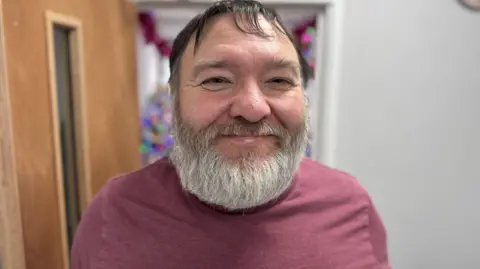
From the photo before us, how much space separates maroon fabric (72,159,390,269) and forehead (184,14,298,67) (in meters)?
0.30

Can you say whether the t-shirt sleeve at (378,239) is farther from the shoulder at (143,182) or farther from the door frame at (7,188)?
the door frame at (7,188)

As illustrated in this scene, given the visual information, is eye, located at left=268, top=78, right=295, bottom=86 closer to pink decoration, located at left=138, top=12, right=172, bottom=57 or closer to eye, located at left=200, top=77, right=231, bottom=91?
eye, located at left=200, top=77, right=231, bottom=91

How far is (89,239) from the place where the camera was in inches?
33.8

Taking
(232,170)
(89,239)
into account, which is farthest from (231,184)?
(89,239)

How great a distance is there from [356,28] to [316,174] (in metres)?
0.63

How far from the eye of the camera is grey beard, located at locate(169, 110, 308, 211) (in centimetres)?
77

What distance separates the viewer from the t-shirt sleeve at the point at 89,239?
838 millimetres

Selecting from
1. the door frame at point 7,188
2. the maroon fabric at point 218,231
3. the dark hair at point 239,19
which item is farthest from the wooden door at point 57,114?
the dark hair at point 239,19

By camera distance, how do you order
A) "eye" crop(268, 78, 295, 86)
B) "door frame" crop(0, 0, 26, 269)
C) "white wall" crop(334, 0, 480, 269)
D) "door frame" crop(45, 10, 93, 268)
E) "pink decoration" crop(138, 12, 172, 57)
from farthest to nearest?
"pink decoration" crop(138, 12, 172, 57)
"white wall" crop(334, 0, 480, 269)
"door frame" crop(45, 10, 93, 268)
"eye" crop(268, 78, 295, 86)
"door frame" crop(0, 0, 26, 269)

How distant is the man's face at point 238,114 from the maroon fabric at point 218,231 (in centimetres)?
6

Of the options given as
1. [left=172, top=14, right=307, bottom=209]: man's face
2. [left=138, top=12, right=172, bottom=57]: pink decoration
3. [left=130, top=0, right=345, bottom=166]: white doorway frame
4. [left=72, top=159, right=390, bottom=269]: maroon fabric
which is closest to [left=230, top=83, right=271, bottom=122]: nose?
[left=172, top=14, right=307, bottom=209]: man's face

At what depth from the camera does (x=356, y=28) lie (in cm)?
133

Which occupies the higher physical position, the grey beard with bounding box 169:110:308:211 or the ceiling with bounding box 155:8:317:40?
the ceiling with bounding box 155:8:317:40

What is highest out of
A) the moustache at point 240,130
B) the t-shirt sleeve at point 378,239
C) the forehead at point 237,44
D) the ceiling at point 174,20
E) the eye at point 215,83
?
the ceiling at point 174,20
